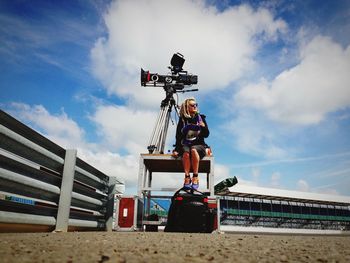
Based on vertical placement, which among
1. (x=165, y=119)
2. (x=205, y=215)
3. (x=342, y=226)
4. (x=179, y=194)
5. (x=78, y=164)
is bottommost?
(x=342, y=226)

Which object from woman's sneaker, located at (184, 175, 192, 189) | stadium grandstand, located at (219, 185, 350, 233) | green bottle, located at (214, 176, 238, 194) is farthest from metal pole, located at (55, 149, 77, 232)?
stadium grandstand, located at (219, 185, 350, 233)

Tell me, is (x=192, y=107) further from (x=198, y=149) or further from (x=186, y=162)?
(x=186, y=162)

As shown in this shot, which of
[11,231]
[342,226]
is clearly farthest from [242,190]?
[11,231]

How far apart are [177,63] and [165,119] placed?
2200 mm

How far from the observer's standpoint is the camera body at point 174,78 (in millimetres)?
9344

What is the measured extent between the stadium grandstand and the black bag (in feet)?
92.7

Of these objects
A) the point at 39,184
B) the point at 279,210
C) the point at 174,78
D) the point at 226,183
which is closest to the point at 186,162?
the point at 39,184

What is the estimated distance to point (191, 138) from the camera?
5773mm

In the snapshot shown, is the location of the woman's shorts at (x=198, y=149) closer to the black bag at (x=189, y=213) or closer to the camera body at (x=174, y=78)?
the black bag at (x=189, y=213)

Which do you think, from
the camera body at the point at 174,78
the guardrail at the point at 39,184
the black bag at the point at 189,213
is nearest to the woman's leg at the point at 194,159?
the black bag at the point at 189,213

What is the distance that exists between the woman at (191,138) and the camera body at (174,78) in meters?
3.29

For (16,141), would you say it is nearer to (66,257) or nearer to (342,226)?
(66,257)

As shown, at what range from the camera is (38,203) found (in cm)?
371

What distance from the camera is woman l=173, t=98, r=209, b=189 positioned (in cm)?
554
